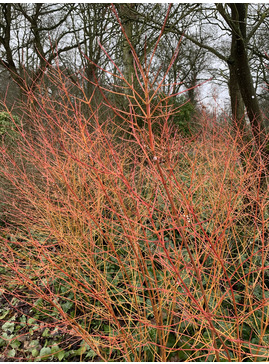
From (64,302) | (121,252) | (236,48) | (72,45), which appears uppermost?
(72,45)

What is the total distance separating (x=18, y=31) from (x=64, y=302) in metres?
10.5

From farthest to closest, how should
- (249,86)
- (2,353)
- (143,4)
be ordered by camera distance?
(143,4) < (249,86) < (2,353)

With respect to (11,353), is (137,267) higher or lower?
higher

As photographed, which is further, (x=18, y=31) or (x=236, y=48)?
(x=18, y=31)

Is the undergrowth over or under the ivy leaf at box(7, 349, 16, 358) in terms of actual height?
over

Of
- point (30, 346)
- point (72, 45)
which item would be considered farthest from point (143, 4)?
point (30, 346)

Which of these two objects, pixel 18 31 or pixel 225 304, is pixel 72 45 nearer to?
pixel 18 31

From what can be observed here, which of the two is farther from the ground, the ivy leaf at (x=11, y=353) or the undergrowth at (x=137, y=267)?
the undergrowth at (x=137, y=267)

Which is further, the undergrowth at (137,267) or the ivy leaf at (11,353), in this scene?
the ivy leaf at (11,353)

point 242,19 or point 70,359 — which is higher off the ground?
point 242,19

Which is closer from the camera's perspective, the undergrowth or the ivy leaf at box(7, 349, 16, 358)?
the undergrowth

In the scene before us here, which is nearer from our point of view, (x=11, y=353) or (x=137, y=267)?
(x=137, y=267)

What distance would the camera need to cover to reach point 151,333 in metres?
2.30

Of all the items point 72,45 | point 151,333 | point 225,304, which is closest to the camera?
point 151,333
